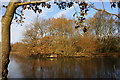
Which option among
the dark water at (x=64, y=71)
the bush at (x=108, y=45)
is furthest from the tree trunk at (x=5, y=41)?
the bush at (x=108, y=45)

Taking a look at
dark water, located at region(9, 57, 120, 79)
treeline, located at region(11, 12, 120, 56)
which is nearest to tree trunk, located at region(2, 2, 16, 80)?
dark water, located at region(9, 57, 120, 79)

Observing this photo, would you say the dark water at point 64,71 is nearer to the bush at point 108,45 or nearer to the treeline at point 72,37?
the treeline at point 72,37

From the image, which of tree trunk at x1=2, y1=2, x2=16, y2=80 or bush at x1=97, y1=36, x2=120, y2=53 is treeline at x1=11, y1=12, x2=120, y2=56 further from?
tree trunk at x1=2, y1=2, x2=16, y2=80

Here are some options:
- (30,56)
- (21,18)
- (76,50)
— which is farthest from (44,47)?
(21,18)

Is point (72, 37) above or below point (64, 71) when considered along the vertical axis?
above

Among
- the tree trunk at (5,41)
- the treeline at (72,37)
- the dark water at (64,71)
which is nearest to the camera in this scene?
the tree trunk at (5,41)

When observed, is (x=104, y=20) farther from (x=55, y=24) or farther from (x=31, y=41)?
(x=31, y=41)

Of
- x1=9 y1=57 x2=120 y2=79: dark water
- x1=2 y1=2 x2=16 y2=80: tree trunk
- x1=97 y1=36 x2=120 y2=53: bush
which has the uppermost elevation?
x1=2 y1=2 x2=16 y2=80: tree trunk

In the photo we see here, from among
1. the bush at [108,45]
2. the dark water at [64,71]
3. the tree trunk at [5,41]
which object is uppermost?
the tree trunk at [5,41]

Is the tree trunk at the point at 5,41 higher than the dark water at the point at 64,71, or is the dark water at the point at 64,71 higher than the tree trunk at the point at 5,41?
the tree trunk at the point at 5,41

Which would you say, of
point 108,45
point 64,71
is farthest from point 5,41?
point 108,45

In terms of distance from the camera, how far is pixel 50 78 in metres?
5.77

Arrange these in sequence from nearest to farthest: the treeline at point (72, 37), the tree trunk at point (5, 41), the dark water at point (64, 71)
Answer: the tree trunk at point (5, 41) < the dark water at point (64, 71) < the treeline at point (72, 37)

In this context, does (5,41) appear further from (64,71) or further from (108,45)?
(108,45)
